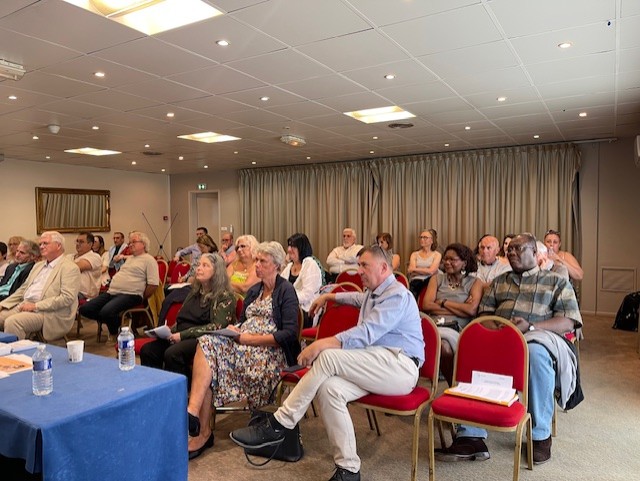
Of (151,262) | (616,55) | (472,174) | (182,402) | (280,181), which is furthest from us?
(280,181)

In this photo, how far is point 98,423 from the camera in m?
1.90

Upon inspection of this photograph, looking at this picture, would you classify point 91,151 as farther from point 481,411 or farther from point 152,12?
point 481,411

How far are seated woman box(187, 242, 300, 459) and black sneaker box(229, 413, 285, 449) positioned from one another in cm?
34

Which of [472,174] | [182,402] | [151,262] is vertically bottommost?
[182,402]

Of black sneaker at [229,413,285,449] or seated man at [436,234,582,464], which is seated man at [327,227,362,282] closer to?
seated man at [436,234,582,464]

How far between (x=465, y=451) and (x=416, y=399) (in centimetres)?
58

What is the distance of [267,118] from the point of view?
5.92 metres

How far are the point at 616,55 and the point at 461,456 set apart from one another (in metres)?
3.10

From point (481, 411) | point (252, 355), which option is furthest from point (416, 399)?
point (252, 355)

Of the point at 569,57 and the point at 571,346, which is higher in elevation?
the point at 569,57

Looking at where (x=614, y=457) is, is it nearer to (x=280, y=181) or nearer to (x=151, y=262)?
(x=151, y=262)

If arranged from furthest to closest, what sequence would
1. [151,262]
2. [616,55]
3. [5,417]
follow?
[151,262]
[616,55]
[5,417]

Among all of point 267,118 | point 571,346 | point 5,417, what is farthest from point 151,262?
point 571,346

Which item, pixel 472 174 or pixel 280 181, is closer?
pixel 472 174
